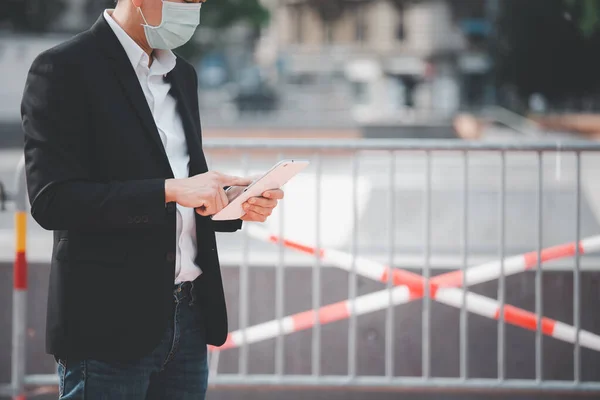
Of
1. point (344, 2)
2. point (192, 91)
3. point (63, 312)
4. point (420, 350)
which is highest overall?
point (344, 2)

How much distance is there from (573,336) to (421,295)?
85 centimetres

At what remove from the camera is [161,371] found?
2479mm

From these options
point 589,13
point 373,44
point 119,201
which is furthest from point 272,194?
point 373,44

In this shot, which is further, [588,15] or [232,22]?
[232,22]

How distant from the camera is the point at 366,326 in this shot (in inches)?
206

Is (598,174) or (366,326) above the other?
(598,174)

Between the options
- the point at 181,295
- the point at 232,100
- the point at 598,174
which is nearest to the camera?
the point at 181,295

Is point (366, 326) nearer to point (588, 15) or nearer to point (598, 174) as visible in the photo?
point (598, 174)

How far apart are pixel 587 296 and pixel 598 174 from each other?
28.5 feet

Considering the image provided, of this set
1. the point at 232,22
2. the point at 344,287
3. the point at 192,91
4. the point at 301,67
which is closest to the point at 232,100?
the point at 232,22

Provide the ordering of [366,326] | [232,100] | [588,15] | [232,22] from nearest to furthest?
[366,326], [588,15], [232,22], [232,100]

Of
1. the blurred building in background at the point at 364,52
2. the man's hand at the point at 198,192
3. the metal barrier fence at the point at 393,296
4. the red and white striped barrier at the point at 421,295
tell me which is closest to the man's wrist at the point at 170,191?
the man's hand at the point at 198,192

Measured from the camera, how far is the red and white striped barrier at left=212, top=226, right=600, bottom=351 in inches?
187

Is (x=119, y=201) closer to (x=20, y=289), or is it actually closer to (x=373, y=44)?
(x=20, y=289)
